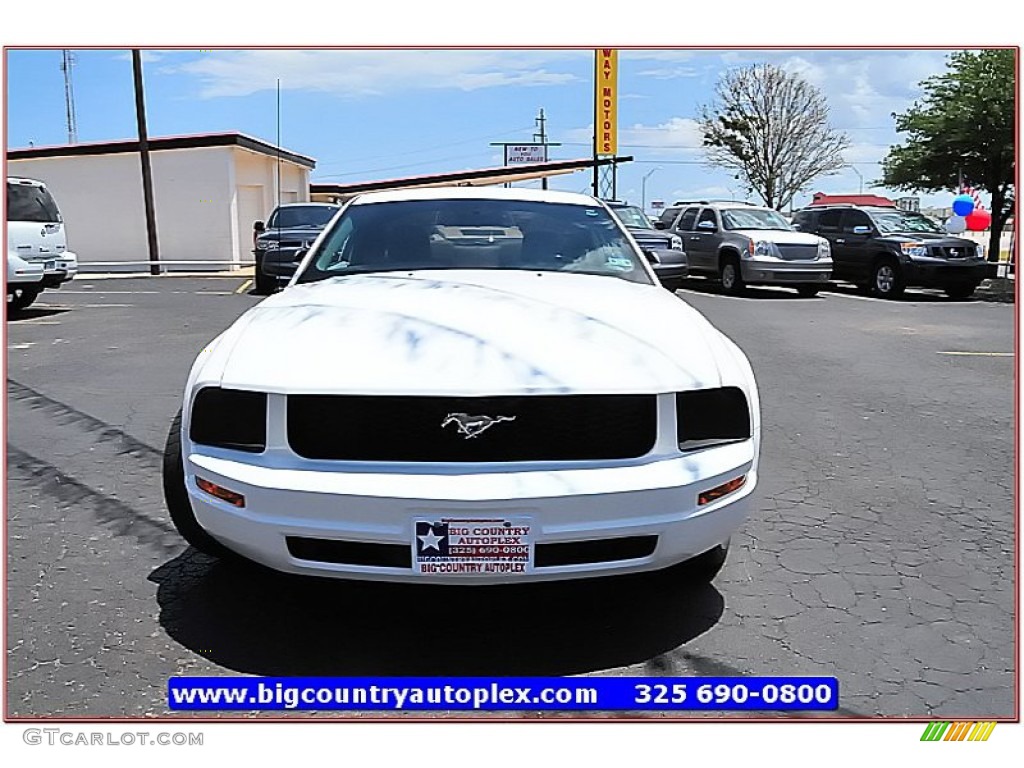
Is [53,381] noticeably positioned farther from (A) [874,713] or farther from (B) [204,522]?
(A) [874,713]

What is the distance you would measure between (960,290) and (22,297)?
46.4ft

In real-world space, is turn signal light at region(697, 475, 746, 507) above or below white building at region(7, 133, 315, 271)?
below

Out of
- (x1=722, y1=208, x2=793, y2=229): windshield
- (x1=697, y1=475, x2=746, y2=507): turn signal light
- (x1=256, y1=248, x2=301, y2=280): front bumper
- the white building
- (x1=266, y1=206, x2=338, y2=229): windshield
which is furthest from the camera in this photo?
the white building

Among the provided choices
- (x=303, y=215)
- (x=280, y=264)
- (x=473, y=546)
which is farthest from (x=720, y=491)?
(x=303, y=215)

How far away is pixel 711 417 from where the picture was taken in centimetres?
305

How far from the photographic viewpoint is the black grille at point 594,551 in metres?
2.82

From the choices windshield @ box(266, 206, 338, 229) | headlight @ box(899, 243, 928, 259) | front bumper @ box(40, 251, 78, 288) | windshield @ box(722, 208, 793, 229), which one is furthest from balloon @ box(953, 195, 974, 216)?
front bumper @ box(40, 251, 78, 288)

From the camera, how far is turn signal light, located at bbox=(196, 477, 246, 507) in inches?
113

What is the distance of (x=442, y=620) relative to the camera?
3252mm

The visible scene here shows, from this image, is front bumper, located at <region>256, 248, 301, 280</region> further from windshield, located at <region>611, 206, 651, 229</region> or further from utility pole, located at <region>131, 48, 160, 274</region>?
utility pole, located at <region>131, 48, 160, 274</region>

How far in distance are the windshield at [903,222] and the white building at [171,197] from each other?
35.9 feet

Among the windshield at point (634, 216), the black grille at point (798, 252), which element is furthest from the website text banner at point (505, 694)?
the black grille at point (798, 252)

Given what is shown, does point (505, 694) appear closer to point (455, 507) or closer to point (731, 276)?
point (455, 507)

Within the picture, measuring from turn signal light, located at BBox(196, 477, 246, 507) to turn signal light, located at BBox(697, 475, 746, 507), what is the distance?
1.35 metres
